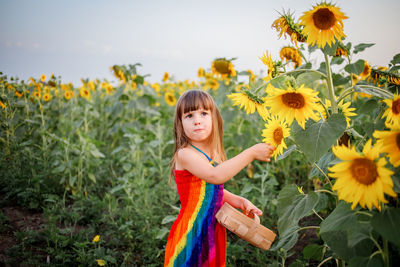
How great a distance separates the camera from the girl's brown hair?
1.45 metres

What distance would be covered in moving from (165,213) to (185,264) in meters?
1.09

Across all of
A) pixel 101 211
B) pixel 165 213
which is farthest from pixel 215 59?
Answer: pixel 101 211

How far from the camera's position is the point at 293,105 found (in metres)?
0.96

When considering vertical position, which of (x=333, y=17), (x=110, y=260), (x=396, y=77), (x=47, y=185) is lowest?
(x=110, y=260)

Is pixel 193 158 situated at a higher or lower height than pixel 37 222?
higher

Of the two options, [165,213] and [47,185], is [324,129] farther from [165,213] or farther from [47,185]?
[47,185]

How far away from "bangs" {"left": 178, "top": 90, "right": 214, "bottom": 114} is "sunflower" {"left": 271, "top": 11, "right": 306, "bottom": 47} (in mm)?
486

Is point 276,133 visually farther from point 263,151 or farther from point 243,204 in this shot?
point 243,204

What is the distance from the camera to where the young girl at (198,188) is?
4.35ft

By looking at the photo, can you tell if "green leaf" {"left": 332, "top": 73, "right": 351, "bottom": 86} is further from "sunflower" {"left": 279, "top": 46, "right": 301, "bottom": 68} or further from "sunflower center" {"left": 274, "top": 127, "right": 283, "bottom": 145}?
"sunflower center" {"left": 274, "top": 127, "right": 283, "bottom": 145}

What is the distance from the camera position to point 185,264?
1.32 metres

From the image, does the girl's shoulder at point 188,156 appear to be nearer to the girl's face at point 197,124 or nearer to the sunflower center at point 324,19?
the girl's face at point 197,124

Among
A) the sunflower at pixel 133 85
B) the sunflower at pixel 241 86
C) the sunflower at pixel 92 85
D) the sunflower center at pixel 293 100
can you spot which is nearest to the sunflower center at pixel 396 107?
the sunflower center at pixel 293 100

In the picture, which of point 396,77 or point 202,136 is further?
point 202,136
